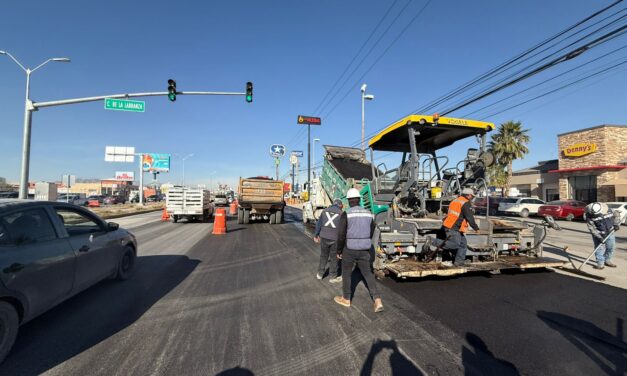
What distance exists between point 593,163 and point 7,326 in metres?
35.0

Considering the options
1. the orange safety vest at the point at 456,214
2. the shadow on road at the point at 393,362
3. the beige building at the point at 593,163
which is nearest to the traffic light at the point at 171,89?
the orange safety vest at the point at 456,214

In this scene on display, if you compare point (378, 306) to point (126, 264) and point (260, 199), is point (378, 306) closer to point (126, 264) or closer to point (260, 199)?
point (126, 264)

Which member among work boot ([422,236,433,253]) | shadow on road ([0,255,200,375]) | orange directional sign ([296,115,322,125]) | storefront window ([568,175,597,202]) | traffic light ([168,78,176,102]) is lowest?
shadow on road ([0,255,200,375])

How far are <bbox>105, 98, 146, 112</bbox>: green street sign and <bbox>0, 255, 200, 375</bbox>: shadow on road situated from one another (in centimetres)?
1271

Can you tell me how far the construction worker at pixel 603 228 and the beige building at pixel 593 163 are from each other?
23.2 meters

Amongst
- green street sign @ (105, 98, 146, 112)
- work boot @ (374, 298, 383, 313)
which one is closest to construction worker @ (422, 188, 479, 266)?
work boot @ (374, 298, 383, 313)

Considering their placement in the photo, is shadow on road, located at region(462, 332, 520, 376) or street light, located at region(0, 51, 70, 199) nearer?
shadow on road, located at region(462, 332, 520, 376)

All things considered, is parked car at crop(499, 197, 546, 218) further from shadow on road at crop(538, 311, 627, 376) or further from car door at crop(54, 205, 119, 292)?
car door at crop(54, 205, 119, 292)

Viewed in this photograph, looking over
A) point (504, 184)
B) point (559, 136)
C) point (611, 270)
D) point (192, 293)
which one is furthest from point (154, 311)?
point (504, 184)

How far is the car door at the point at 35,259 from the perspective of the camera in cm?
324

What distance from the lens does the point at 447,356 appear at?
3422 millimetres

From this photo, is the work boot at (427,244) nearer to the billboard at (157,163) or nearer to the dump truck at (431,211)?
the dump truck at (431,211)

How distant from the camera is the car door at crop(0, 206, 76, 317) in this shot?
324 cm

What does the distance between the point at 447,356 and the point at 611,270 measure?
6510mm
